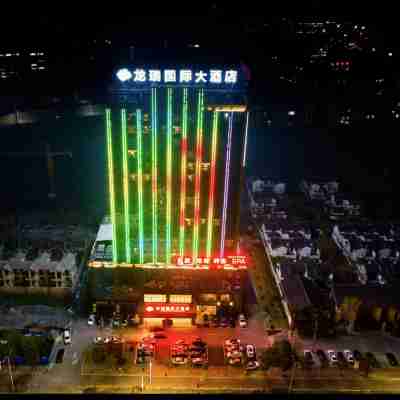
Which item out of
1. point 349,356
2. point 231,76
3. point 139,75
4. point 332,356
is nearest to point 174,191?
point 139,75

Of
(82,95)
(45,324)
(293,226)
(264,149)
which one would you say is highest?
(82,95)

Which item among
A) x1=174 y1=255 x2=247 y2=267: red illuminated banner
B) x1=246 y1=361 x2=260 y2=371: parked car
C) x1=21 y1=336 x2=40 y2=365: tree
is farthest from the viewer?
x1=174 y1=255 x2=247 y2=267: red illuminated banner

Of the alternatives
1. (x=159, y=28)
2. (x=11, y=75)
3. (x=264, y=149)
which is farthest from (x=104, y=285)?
(x=11, y=75)

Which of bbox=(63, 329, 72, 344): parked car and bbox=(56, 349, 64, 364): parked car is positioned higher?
bbox=(63, 329, 72, 344): parked car

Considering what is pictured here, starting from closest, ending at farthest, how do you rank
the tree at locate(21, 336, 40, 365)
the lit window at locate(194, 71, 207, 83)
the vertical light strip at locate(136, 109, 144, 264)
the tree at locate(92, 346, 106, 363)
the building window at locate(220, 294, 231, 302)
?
the tree at locate(21, 336, 40, 365) < the tree at locate(92, 346, 106, 363) < the lit window at locate(194, 71, 207, 83) < the vertical light strip at locate(136, 109, 144, 264) < the building window at locate(220, 294, 231, 302)

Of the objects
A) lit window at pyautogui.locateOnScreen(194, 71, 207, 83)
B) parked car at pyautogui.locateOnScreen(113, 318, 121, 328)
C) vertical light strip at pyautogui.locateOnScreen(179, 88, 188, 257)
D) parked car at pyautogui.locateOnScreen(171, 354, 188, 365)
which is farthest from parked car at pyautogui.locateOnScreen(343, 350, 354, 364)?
lit window at pyautogui.locateOnScreen(194, 71, 207, 83)

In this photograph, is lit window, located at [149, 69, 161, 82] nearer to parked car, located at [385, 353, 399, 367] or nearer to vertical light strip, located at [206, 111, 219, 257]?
vertical light strip, located at [206, 111, 219, 257]

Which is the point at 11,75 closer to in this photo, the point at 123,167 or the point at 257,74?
the point at 257,74

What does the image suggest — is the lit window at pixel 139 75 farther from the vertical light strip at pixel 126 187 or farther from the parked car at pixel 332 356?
the parked car at pixel 332 356
